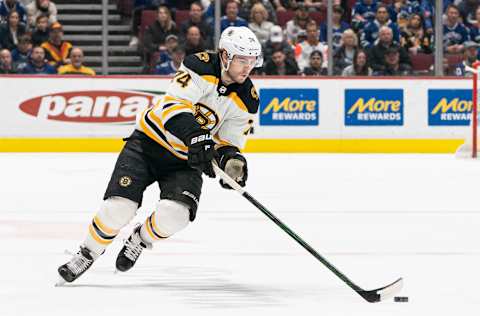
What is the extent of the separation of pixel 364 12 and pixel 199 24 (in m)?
1.69

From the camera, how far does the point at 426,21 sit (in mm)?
11867

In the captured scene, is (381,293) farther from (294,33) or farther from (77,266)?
(294,33)

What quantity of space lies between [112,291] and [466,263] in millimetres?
1543

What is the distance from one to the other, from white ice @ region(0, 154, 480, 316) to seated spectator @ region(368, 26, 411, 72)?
263cm

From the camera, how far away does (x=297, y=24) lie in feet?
38.8

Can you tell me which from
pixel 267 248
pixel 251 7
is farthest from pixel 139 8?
pixel 267 248

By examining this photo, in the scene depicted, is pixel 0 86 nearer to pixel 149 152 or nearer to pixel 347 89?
pixel 347 89

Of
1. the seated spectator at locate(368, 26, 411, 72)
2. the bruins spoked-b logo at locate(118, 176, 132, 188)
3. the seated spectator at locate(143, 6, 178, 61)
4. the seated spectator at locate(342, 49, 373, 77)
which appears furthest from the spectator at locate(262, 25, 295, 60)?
the bruins spoked-b logo at locate(118, 176, 132, 188)

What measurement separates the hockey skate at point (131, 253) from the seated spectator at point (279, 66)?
23.7ft

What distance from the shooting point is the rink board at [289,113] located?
37.4 ft

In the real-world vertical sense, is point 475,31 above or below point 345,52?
above

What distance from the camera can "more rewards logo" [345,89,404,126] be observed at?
11.6m

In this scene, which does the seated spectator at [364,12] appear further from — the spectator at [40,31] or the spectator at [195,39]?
the spectator at [40,31]

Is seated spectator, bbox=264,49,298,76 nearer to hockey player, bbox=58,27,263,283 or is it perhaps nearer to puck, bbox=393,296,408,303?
hockey player, bbox=58,27,263,283
